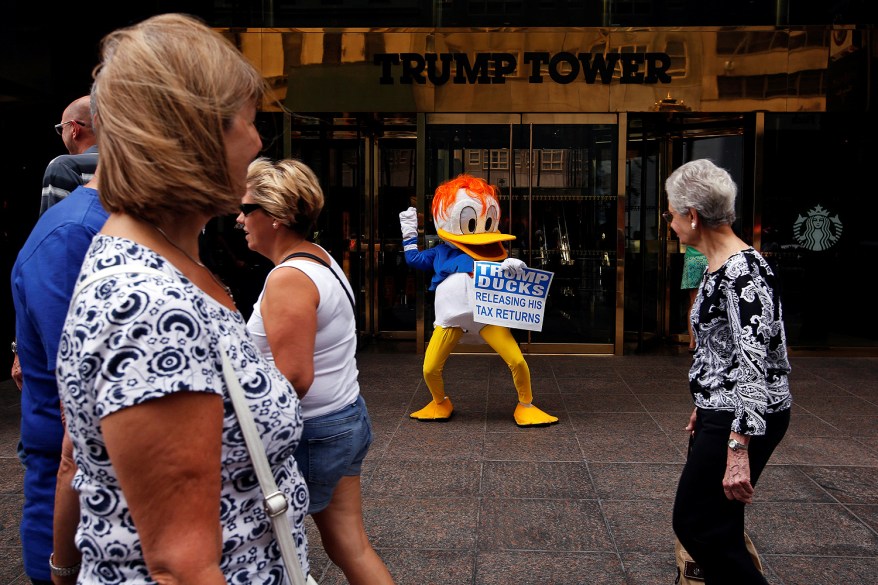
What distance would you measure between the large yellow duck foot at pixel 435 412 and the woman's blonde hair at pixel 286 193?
13.5 feet

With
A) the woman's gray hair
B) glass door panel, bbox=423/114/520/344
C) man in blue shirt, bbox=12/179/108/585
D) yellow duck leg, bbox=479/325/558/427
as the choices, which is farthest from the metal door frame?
man in blue shirt, bbox=12/179/108/585

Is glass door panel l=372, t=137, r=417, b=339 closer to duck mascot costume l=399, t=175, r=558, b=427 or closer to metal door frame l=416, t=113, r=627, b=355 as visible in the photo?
metal door frame l=416, t=113, r=627, b=355

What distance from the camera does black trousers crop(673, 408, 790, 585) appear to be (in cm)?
283

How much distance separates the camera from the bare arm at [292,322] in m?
2.40

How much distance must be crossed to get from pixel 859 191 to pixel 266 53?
295 inches

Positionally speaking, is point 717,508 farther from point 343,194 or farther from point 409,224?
point 343,194

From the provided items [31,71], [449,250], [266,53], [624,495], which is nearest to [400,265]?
[266,53]

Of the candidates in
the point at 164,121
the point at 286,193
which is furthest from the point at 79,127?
the point at 164,121

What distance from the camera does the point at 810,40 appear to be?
382 inches

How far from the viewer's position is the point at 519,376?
6.59 metres

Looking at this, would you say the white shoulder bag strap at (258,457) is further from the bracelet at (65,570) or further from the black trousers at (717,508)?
the black trousers at (717,508)

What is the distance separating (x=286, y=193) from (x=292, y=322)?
49 cm

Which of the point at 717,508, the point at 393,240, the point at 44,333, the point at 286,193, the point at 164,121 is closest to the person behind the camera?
the point at 164,121

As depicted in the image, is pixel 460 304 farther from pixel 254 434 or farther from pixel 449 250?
pixel 254 434
